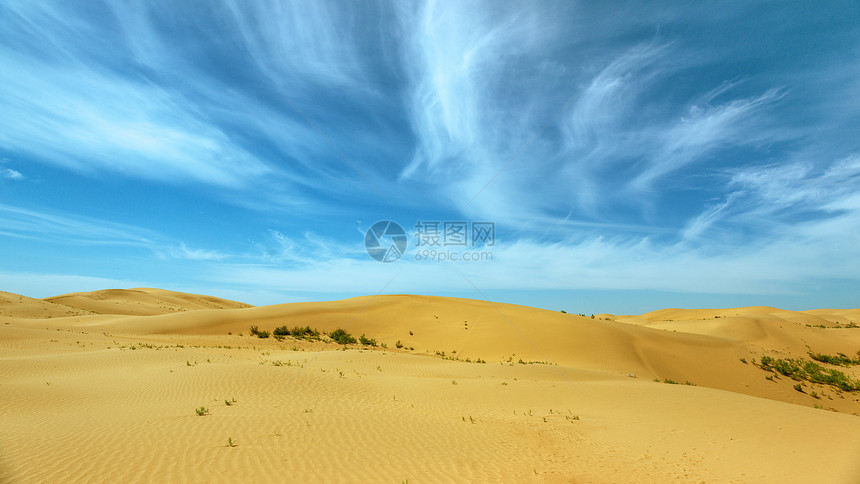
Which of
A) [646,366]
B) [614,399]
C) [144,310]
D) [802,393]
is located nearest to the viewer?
[614,399]

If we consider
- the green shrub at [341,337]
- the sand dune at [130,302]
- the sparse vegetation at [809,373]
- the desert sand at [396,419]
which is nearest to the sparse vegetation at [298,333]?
the green shrub at [341,337]

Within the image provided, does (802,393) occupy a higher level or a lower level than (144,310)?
lower

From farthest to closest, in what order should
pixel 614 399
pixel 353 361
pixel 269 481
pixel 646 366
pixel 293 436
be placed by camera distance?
pixel 646 366, pixel 353 361, pixel 614 399, pixel 293 436, pixel 269 481

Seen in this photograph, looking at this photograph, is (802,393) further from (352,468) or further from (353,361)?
(352,468)

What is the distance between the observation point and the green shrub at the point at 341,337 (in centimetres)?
3062

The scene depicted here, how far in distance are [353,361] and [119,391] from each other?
1000 centimetres

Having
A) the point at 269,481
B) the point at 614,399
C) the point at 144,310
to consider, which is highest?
the point at 144,310

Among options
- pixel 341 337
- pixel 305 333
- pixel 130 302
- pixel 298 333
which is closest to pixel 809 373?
pixel 341 337

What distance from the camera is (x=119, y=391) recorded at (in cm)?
1220

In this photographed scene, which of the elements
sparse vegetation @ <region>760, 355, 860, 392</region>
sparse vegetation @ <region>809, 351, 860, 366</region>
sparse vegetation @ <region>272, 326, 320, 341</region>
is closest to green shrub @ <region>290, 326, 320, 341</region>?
sparse vegetation @ <region>272, 326, 320, 341</region>

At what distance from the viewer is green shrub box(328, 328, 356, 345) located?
30.6 m

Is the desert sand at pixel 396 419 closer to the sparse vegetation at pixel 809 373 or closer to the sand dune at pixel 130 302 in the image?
the sparse vegetation at pixel 809 373

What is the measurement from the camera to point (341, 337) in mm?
31422

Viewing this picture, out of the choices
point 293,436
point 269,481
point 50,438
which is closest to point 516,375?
point 293,436
